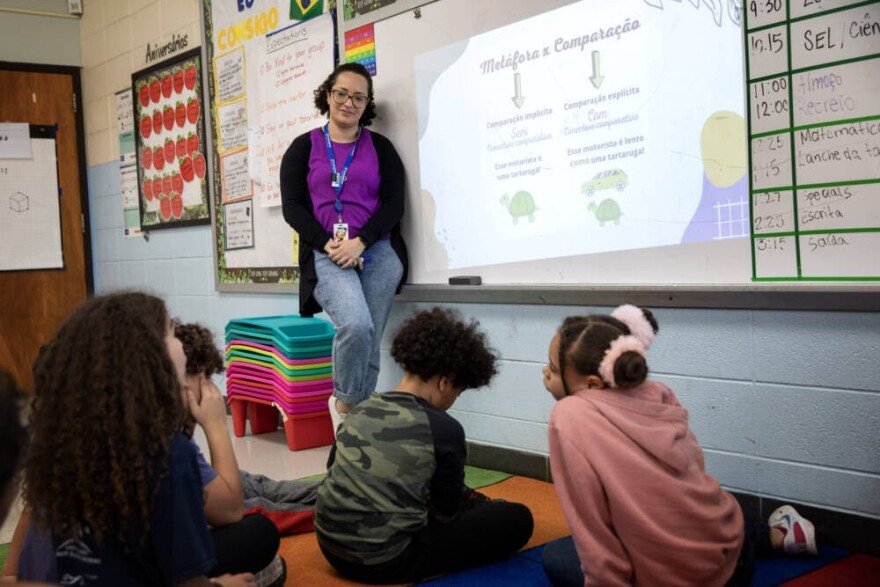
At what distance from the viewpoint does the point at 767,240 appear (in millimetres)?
2406

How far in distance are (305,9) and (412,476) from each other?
2638 millimetres

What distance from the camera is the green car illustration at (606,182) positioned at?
9.11ft

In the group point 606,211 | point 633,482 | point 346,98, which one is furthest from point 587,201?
point 633,482

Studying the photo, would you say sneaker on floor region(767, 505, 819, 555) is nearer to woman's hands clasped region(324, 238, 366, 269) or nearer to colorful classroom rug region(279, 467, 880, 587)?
colorful classroom rug region(279, 467, 880, 587)

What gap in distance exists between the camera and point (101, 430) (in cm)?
132

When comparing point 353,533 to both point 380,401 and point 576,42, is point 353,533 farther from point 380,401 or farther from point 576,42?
point 576,42

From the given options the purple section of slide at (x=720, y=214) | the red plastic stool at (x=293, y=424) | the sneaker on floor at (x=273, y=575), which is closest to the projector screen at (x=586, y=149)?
the purple section of slide at (x=720, y=214)

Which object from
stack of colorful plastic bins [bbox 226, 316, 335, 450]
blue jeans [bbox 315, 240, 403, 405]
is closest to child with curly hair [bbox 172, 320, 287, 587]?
blue jeans [bbox 315, 240, 403, 405]

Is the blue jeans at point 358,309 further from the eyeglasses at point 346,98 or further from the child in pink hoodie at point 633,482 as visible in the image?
the child in pink hoodie at point 633,482

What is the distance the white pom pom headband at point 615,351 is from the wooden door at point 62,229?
5.09 metres

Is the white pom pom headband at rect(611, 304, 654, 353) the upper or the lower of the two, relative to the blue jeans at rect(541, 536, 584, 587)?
upper

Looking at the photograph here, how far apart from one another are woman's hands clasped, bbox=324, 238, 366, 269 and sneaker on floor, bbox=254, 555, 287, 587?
4.50 ft

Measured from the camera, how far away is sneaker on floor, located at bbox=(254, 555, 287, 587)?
2.12 m

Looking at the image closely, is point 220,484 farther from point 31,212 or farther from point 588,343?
point 31,212
